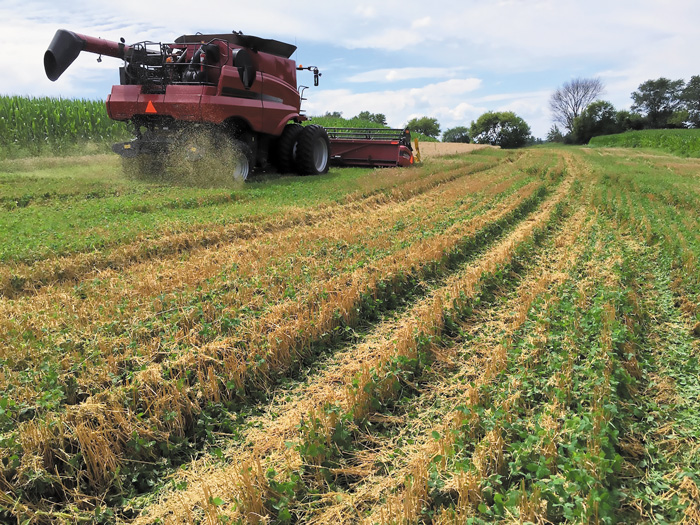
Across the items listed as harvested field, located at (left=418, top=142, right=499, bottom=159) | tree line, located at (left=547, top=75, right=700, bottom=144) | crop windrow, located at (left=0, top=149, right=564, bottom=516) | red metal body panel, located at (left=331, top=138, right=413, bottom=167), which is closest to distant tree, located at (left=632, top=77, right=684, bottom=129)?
tree line, located at (left=547, top=75, right=700, bottom=144)

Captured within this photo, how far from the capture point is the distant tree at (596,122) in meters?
64.6

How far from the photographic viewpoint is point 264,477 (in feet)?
8.99

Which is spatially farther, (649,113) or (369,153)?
(649,113)

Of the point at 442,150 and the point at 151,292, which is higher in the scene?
the point at 442,150

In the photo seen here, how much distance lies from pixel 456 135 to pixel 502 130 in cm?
1314

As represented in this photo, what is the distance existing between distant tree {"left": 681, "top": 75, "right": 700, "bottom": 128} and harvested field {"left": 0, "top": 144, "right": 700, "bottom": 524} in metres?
66.6

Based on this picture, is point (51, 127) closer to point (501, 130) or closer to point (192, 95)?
point (192, 95)

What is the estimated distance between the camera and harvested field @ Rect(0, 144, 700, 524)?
2744 millimetres

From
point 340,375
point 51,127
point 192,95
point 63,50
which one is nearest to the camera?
point 340,375

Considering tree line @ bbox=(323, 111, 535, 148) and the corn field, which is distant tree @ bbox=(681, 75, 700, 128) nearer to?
tree line @ bbox=(323, 111, 535, 148)

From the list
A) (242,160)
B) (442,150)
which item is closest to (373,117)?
(442,150)

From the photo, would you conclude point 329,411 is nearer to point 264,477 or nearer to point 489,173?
point 264,477

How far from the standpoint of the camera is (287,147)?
46.7 feet

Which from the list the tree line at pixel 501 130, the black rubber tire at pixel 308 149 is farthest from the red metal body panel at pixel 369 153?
the tree line at pixel 501 130
